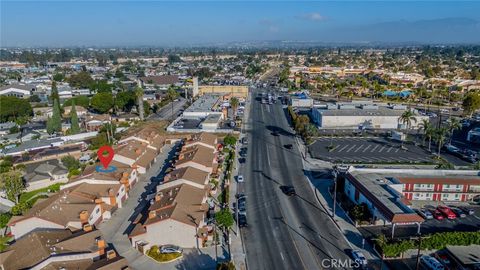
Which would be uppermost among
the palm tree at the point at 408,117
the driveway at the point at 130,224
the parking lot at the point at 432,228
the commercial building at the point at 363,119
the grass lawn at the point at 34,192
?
the palm tree at the point at 408,117

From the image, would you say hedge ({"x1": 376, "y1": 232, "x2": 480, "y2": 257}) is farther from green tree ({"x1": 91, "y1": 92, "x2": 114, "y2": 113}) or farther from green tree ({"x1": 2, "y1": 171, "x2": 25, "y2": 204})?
green tree ({"x1": 91, "y1": 92, "x2": 114, "y2": 113})

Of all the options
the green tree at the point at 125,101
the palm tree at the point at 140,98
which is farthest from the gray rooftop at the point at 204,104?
the green tree at the point at 125,101

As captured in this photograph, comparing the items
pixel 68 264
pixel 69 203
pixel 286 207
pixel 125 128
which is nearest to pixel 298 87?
pixel 125 128

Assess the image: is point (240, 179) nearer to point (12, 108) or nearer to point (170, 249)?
point (170, 249)

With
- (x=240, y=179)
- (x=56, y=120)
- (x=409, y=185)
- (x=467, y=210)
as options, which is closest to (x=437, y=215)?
(x=467, y=210)

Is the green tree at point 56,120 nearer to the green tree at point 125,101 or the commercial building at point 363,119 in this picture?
the green tree at point 125,101
